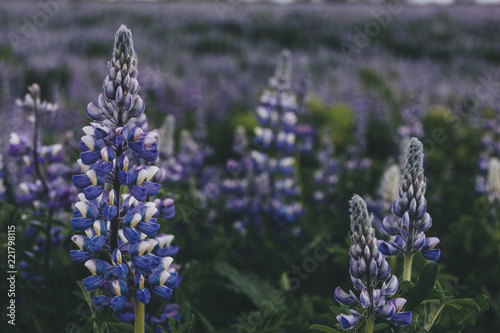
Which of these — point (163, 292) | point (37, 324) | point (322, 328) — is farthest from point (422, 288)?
point (37, 324)

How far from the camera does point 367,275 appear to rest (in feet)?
4.56

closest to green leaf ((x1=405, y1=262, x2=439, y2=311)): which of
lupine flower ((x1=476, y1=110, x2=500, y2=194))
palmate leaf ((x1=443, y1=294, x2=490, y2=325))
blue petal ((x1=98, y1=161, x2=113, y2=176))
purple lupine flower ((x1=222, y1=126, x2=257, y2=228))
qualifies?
palmate leaf ((x1=443, y1=294, x2=490, y2=325))

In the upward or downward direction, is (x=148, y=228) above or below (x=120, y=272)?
above

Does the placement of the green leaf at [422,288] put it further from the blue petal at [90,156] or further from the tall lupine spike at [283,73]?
the tall lupine spike at [283,73]

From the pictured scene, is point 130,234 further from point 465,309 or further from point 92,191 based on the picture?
point 465,309

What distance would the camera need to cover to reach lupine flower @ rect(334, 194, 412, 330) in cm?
136

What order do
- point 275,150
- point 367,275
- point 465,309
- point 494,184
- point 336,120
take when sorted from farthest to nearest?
point 336,120 → point 275,150 → point 494,184 → point 465,309 → point 367,275

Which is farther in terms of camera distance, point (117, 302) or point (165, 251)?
point (165, 251)

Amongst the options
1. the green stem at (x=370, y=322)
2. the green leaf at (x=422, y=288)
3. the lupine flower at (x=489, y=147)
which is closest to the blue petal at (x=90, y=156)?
the green stem at (x=370, y=322)

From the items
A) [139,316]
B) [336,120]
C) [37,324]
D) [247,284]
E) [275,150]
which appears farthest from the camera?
[336,120]

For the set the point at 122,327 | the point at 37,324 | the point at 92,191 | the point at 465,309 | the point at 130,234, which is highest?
the point at 92,191

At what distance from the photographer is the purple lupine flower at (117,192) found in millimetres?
1415

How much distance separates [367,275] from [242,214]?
2.50 metres

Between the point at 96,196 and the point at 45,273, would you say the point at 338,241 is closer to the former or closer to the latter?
the point at 45,273
